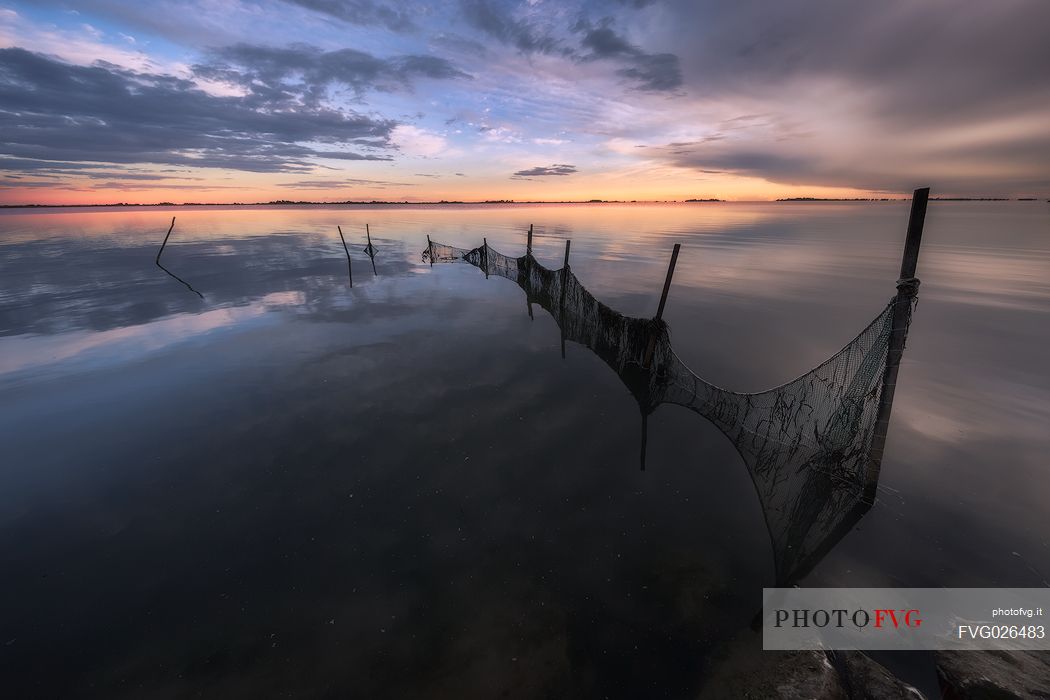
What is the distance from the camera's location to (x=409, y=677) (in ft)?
18.0

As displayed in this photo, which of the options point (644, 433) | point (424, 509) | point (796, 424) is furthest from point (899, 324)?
point (424, 509)

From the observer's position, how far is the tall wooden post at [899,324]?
6.75 m

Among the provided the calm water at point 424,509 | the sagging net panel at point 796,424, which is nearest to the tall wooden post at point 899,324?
the sagging net panel at point 796,424

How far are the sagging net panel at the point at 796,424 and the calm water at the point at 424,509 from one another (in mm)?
411

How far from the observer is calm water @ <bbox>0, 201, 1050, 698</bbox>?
5.79 metres

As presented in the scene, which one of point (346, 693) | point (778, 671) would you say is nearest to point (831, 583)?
point (778, 671)

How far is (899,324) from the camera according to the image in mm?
7227

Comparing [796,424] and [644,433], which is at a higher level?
[796,424]

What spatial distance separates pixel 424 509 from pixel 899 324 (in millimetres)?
9774

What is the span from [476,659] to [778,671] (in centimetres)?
420

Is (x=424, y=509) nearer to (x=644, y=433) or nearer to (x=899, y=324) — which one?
(x=644, y=433)

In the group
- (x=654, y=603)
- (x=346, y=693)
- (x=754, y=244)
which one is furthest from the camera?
(x=754, y=244)

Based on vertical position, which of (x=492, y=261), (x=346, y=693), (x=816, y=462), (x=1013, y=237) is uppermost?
(x=1013, y=237)

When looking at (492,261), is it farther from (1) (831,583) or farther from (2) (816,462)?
(1) (831,583)
